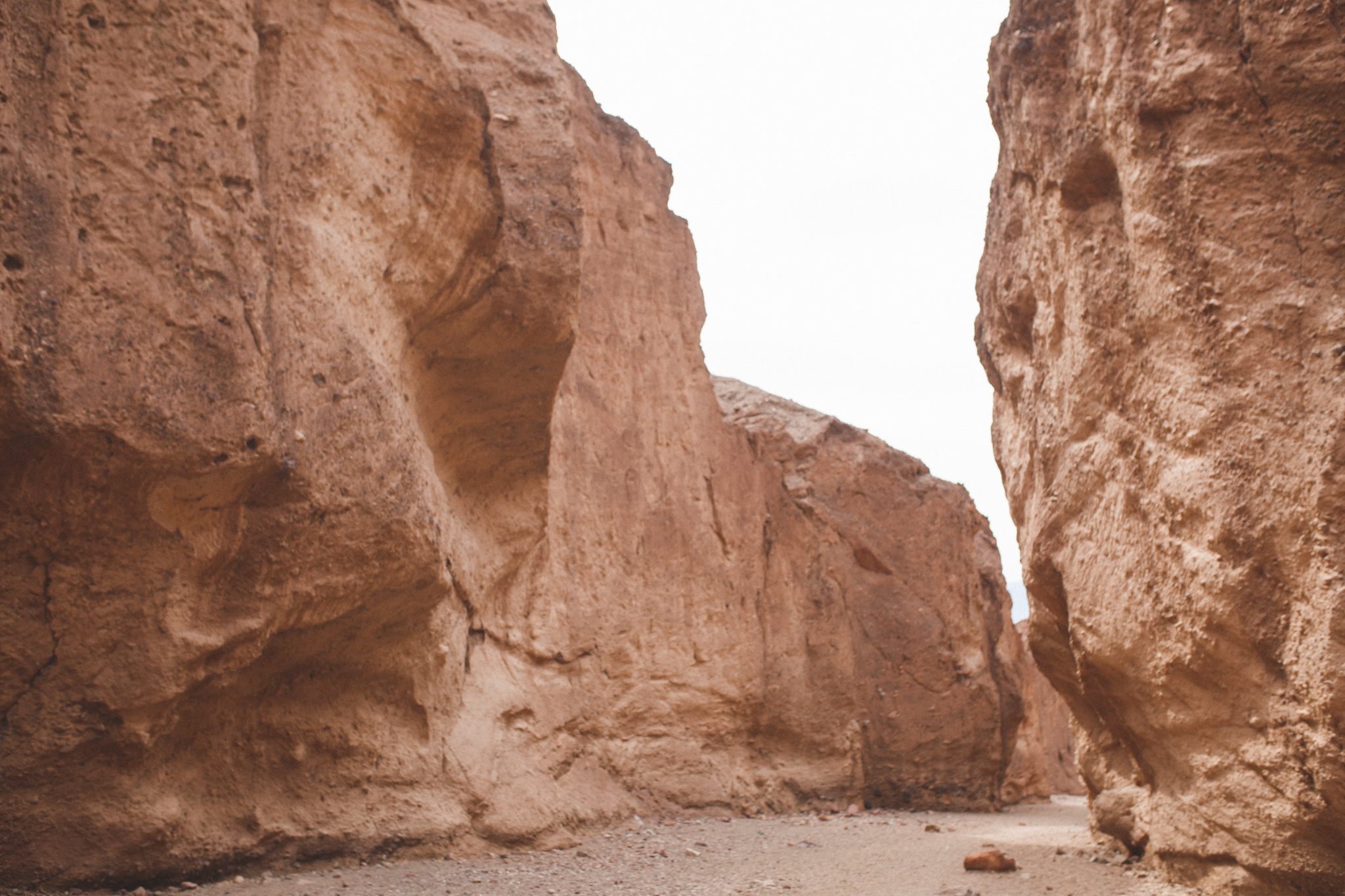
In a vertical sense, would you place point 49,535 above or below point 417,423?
below

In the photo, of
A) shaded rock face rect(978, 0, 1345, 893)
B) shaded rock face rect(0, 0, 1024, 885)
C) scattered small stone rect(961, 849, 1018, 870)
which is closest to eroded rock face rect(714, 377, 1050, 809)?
shaded rock face rect(0, 0, 1024, 885)

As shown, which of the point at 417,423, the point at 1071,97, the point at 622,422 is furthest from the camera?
the point at 622,422

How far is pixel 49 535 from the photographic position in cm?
300

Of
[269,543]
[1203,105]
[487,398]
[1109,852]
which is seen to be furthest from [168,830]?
[1203,105]

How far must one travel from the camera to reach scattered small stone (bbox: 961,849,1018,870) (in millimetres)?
3898

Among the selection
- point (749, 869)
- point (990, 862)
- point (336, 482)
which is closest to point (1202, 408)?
point (990, 862)

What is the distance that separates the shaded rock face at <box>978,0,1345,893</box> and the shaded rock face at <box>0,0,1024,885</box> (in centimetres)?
246

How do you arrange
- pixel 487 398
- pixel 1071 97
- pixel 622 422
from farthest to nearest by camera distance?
1. pixel 622 422
2. pixel 487 398
3. pixel 1071 97

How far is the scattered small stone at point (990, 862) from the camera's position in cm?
390

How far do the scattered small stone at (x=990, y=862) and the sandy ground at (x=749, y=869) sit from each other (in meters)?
0.04

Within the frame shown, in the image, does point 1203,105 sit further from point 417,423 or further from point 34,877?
point 34,877

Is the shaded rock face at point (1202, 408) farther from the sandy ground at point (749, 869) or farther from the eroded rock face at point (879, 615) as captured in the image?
the eroded rock face at point (879, 615)

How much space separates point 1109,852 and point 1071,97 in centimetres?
326

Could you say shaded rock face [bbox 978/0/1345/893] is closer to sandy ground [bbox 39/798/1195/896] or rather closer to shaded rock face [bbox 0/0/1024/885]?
sandy ground [bbox 39/798/1195/896]
